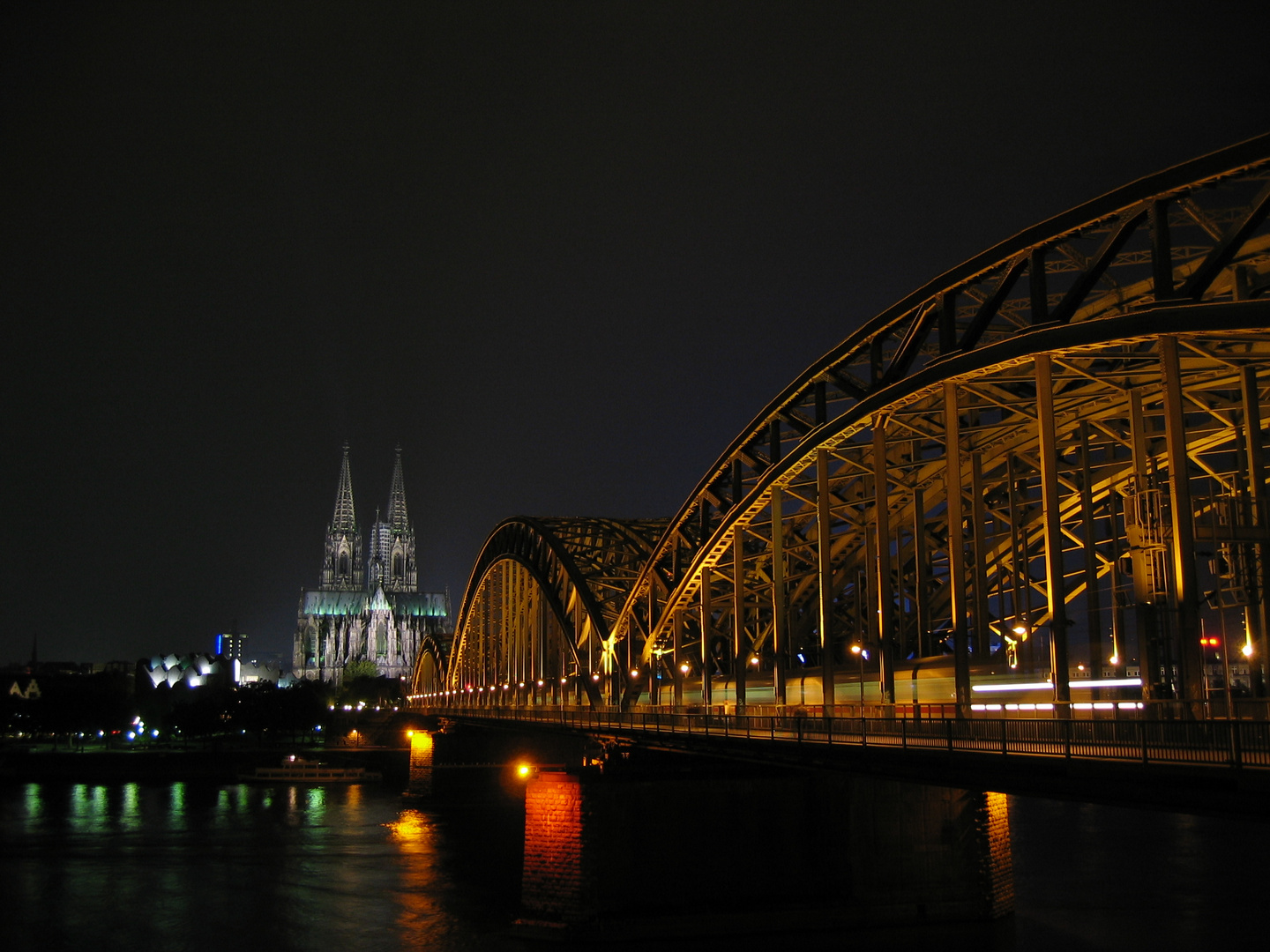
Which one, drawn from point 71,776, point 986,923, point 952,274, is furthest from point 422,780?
point 952,274

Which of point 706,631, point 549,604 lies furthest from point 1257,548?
point 549,604

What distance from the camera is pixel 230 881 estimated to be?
5175cm

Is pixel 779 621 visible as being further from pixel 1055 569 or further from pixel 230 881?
pixel 230 881

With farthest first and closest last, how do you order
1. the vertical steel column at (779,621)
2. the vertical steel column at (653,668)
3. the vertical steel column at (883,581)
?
the vertical steel column at (653,668) < the vertical steel column at (779,621) < the vertical steel column at (883,581)

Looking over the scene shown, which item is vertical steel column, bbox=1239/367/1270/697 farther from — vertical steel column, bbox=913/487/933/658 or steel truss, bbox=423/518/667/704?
steel truss, bbox=423/518/667/704

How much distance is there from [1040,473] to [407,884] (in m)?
29.7

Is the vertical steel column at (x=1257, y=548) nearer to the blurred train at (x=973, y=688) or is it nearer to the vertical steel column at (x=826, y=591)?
the blurred train at (x=973, y=688)

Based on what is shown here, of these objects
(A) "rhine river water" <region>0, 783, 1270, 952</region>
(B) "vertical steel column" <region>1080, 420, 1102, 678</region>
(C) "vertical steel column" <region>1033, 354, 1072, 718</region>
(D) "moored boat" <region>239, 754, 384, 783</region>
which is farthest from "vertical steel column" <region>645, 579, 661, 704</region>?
(D) "moored boat" <region>239, 754, 384, 783</region>

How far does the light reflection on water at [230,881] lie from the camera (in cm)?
4059

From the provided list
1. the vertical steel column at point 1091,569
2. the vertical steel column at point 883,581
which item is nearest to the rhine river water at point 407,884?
the vertical steel column at point 883,581

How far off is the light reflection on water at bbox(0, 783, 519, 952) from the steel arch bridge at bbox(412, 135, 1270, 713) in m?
13.1

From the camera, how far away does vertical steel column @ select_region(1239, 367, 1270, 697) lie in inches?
922

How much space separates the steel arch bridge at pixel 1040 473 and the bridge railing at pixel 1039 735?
1417 millimetres

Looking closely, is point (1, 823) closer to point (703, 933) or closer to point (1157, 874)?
point (703, 933)
